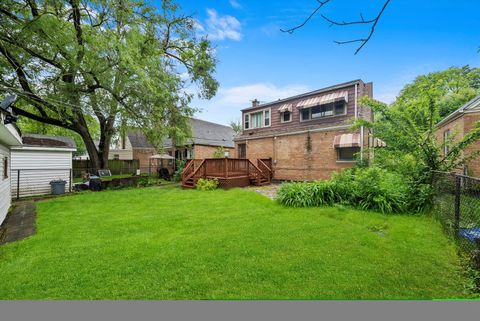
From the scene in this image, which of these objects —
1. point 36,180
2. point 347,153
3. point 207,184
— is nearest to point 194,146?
point 207,184

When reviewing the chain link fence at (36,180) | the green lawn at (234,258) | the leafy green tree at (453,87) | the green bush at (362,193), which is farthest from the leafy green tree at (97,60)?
the leafy green tree at (453,87)

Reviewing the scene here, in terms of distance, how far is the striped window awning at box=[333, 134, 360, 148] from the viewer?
1205 cm

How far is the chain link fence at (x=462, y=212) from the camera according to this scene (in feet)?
11.9

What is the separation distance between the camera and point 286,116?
642 inches

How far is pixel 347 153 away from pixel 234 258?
11.3 m

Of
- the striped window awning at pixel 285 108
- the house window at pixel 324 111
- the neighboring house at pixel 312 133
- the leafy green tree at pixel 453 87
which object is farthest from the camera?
the leafy green tree at pixel 453 87

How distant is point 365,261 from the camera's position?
3.52 meters

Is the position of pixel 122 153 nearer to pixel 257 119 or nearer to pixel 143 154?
pixel 143 154

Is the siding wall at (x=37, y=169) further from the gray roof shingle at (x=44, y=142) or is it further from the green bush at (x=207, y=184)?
the green bush at (x=207, y=184)

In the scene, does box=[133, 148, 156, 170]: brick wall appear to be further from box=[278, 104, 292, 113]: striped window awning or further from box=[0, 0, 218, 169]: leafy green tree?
box=[278, 104, 292, 113]: striped window awning

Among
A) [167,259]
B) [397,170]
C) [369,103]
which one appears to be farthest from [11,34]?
[397,170]

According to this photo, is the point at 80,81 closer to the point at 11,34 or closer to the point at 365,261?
the point at 11,34

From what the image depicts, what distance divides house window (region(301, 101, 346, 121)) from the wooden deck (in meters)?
5.26

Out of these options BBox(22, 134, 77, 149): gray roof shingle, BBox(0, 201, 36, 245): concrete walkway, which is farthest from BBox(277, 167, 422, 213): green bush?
BBox(22, 134, 77, 149): gray roof shingle
